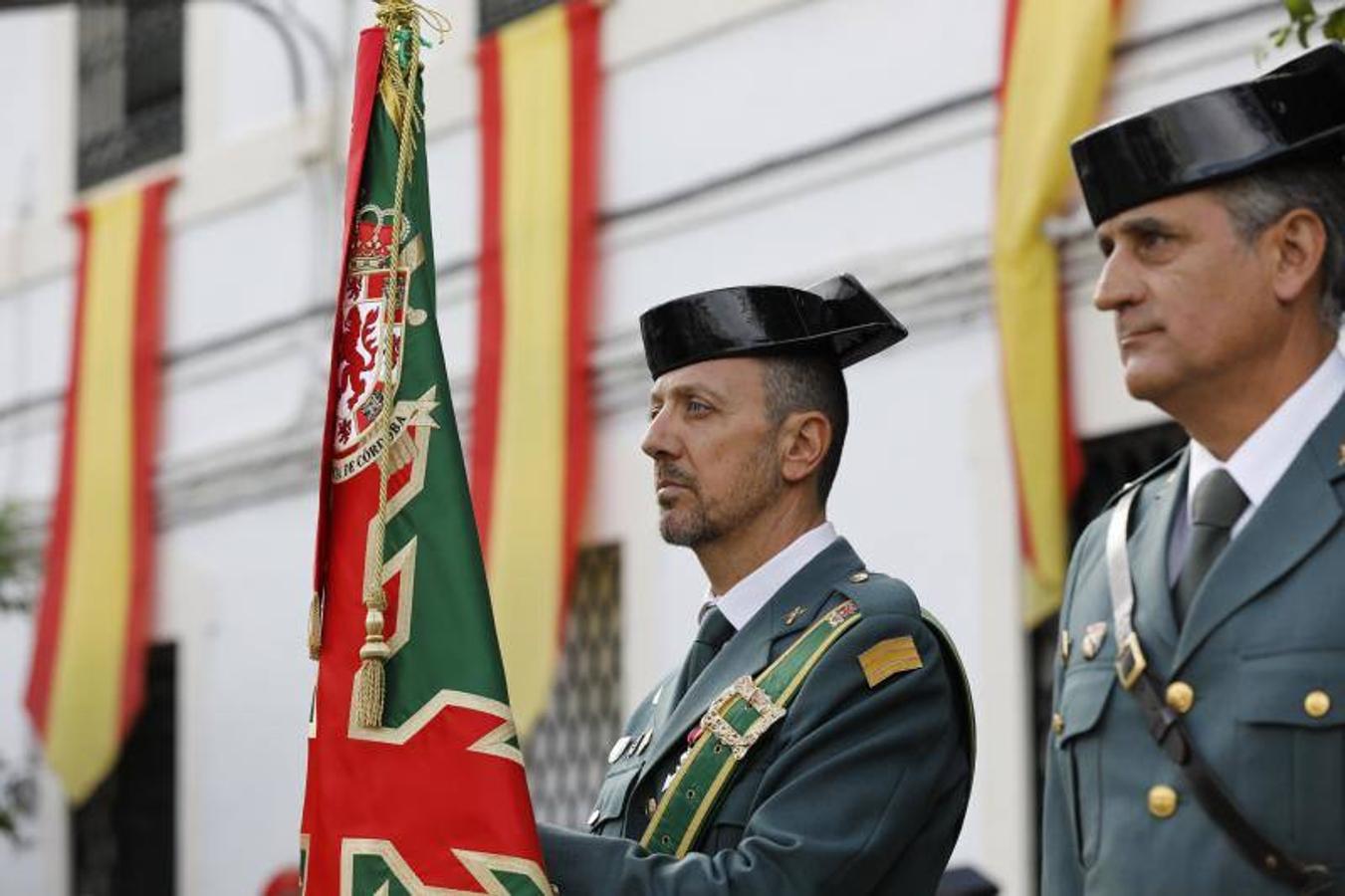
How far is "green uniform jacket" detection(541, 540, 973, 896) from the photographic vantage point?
11.3 ft

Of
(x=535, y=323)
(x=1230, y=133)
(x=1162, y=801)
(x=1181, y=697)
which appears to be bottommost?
(x=1162, y=801)

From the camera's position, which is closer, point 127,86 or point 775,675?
point 775,675

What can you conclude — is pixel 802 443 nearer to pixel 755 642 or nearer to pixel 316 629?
pixel 755 642

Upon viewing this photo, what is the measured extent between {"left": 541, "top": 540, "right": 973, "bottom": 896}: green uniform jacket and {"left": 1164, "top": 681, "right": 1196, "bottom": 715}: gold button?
517 mm

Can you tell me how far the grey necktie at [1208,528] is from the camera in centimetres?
322

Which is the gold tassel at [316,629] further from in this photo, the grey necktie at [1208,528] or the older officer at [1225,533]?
the grey necktie at [1208,528]

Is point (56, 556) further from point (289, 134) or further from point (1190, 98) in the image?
point (1190, 98)

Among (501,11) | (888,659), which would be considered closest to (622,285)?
(501,11)

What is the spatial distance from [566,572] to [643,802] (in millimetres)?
6007

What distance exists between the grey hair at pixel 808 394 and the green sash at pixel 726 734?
310mm

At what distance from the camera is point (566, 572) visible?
979cm

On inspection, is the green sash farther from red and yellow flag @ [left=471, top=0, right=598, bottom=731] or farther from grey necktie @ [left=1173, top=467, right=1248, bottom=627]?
red and yellow flag @ [left=471, top=0, right=598, bottom=731]

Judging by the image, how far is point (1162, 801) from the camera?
3121 mm

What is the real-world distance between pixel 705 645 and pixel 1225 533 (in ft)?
3.13
